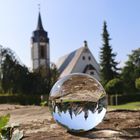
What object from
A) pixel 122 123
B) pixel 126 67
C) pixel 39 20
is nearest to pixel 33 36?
pixel 39 20

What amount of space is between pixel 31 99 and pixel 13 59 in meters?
13.8

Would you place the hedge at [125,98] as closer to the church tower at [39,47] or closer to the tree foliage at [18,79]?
the tree foliage at [18,79]

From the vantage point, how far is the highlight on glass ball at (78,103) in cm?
329

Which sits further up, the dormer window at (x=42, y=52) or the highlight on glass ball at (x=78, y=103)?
the dormer window at (x=42, y=52)

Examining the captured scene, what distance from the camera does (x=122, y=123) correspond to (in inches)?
149

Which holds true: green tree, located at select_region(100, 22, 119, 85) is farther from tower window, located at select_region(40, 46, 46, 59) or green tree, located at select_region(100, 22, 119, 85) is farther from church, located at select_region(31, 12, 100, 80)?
tower window, located at select_region(40, 46, 46, 59)

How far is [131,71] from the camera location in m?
70.6

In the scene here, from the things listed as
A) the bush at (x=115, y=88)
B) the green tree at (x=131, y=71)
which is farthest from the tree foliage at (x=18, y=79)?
the green tree at (x=131, y=71)

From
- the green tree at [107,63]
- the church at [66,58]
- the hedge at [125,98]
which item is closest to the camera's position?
the hedge at [125,98]

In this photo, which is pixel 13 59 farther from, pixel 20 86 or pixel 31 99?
pixel 31 99

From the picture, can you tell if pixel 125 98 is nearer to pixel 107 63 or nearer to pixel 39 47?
pixel 107 63

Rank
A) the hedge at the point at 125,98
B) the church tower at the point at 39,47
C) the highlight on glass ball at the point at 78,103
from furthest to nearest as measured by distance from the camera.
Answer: the church tower at the point at 39,47 < the hedge at the point at 125,98 < the highlight on glass ball at the point at 78,103

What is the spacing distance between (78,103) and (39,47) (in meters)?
94.9

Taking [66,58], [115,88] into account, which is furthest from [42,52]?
[115,88]
